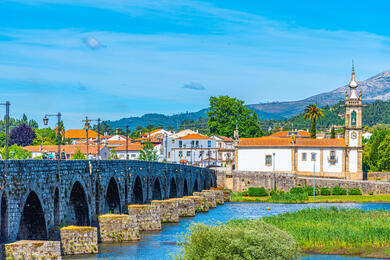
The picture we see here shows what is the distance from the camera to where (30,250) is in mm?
33594

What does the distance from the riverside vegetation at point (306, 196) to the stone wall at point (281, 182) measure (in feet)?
3.92

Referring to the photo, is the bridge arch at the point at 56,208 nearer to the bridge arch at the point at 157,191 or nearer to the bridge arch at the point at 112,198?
the bridge arch at the point at 112,198

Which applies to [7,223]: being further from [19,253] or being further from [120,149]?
[120,149]

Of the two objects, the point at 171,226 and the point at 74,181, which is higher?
the point at 74,181

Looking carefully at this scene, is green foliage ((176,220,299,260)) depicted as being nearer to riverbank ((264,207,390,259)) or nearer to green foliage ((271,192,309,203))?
riverbank ((264,207,390,259))

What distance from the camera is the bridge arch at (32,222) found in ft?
127

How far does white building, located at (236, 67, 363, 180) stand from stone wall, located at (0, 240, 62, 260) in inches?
3296

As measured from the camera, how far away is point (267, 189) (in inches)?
4478

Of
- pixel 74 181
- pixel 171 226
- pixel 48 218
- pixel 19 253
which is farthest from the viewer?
pixel 171 226

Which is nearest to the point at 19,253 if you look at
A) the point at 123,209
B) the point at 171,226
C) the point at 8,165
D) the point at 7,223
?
the point at 7,223

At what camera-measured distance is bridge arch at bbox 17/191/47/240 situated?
38.8 metres

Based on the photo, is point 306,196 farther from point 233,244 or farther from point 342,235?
point 233,244

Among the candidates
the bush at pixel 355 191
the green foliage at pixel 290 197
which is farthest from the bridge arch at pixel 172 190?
the bush at pixel 355 191

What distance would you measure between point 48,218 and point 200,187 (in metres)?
67.9
